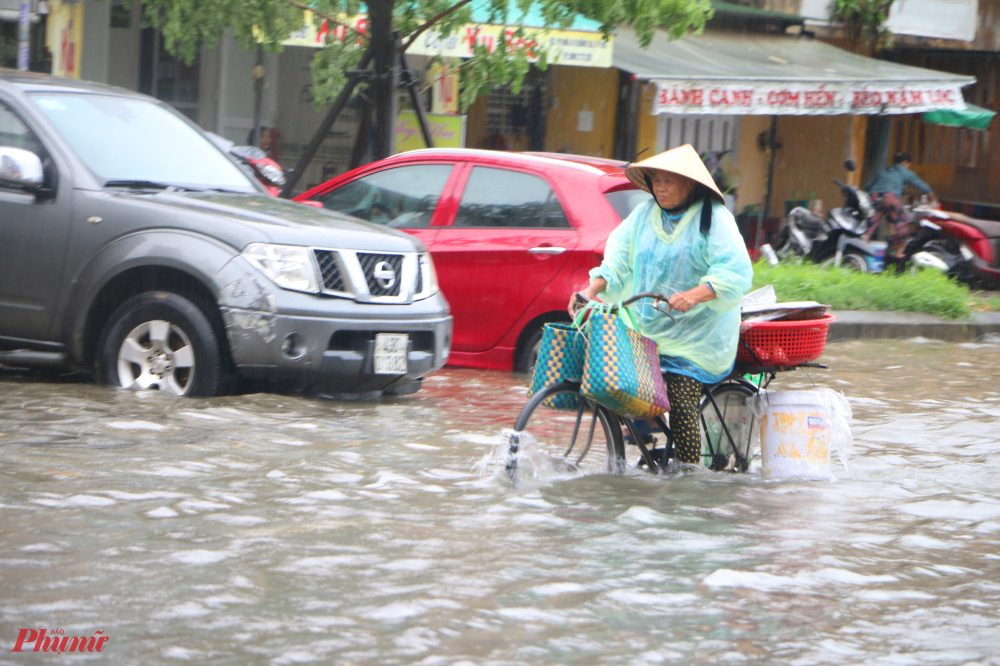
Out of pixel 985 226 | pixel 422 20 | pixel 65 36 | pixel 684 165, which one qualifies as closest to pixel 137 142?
pixel 684 165

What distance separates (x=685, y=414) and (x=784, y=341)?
1.87 ft

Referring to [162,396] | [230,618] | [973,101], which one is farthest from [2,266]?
[973,101]

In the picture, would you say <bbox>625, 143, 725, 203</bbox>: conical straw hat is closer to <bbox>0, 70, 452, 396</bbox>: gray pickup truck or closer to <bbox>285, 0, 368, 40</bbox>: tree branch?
<bbox>0, 70, 452, 396</bbox>: gray pickup truck

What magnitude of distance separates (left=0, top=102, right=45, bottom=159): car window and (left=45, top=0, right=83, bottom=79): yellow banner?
269 inches

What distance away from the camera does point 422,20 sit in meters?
12.4

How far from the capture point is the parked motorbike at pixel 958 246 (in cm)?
1526

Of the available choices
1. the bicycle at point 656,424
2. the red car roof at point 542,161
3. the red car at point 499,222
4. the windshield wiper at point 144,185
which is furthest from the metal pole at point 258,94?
the bicycle at point 656,424

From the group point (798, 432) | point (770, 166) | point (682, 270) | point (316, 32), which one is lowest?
point (798, 432)

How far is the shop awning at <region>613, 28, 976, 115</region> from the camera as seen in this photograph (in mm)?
15117

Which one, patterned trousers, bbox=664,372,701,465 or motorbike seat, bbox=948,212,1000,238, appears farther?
motorbike seat, bbox=948,212,1000,238

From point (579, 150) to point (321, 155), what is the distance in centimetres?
418

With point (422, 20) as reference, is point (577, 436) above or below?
below

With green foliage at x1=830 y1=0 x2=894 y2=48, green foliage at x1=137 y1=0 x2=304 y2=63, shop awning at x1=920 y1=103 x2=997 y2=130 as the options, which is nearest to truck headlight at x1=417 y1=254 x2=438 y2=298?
green foliage at x1=137 y1=0 x2=304 y2=63

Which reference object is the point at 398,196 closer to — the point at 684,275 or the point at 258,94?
the point at 684,275
